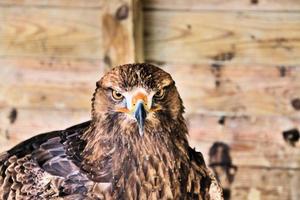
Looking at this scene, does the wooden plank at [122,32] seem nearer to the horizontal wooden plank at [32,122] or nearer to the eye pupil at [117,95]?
the horizontal wooden plank at [32,122]

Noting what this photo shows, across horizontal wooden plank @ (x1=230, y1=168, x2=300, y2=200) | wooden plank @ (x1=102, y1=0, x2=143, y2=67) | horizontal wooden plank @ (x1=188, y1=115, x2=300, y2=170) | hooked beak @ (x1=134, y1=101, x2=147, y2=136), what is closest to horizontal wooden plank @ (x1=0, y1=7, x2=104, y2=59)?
wooden plank @ (x1=102, y1=0, x2=143, y2=67)

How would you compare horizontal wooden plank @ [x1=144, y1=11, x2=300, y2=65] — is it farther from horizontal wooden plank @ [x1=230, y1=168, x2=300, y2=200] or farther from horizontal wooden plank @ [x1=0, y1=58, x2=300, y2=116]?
horizontal wooden plank @ [x1=230, y1=168, x2=300, y2=200]

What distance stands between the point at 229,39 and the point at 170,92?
1.74 m

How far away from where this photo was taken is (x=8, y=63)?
16.3ft

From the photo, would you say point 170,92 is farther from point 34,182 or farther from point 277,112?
point 277,112

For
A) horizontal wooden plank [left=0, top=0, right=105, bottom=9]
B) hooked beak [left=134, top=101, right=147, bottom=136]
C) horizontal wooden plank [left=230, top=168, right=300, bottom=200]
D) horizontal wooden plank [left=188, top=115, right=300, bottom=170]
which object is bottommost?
horizontal wooden plank [left=230, top=168, right=300, bottom=200]

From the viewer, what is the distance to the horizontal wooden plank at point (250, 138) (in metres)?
4.79

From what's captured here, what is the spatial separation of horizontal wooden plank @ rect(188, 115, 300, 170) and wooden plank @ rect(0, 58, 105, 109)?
0.64m

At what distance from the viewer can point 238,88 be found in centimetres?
479

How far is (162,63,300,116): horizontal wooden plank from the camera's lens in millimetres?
4723

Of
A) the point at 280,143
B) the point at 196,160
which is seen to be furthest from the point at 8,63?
the point at 196,160

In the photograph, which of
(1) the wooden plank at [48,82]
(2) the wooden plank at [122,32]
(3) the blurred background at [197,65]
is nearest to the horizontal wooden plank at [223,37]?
(3) the blurred background at [197,65]

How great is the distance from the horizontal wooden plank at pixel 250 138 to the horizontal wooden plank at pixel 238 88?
49mm

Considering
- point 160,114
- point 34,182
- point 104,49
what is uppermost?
point 104,49
